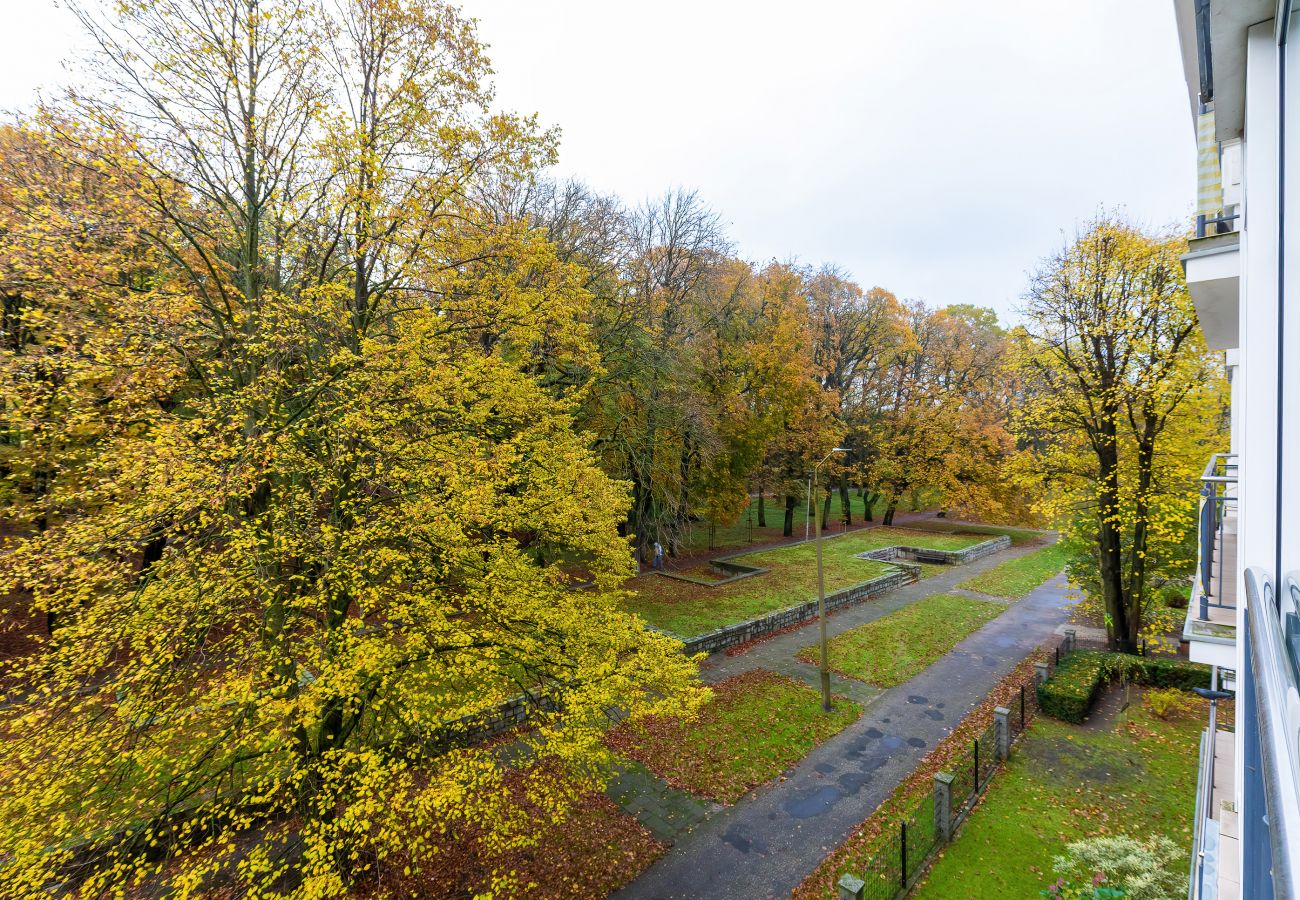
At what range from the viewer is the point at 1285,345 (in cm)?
271

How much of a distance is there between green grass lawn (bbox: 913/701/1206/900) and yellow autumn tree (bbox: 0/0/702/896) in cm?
563

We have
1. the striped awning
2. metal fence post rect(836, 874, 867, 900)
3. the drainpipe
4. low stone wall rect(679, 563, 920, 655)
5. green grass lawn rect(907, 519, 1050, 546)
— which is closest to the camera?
the drainpipe

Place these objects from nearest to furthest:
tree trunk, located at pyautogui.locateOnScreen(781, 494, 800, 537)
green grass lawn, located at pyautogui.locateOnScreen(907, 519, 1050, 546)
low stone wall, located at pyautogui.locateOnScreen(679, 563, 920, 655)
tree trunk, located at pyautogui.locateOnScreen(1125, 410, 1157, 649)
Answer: tree trunk, located at pyautogui.locateOnScreen(1125, 410, 1157, 649) < low stone wall, located at pyautogui.locateOnScreen(679, 563, 920, 655) < tree trunk, located at pyautogui.locateOnScreen(781, 494, 800, 537) < green grass lawn, located at pyautogui.locateOnScreen(907, 519, 1050, 546)

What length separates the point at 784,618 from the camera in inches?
761

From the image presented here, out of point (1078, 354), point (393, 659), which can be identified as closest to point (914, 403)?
point (1078, 354)

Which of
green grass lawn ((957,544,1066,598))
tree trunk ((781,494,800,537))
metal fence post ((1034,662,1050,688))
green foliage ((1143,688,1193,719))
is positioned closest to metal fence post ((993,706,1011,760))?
metal fence post ((1034,662,1050,688))

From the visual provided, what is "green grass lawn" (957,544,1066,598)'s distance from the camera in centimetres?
2450

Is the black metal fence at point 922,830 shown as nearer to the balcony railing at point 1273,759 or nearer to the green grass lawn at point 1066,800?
the green grass lawn at point 1066,800

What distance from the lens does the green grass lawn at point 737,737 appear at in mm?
11398

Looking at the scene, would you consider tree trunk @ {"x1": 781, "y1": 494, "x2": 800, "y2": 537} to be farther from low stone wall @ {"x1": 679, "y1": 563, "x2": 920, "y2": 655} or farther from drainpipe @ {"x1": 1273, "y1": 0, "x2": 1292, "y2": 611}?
drainpipe @ {"x1": 1273, "y1": 0, "x2": 1292, "y2": 611}

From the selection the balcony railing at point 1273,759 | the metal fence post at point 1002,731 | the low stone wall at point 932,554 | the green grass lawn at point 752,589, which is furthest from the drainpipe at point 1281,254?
the low stone wall at point 932,554

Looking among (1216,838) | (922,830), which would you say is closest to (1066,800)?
(922,830)

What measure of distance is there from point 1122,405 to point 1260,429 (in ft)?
48.0

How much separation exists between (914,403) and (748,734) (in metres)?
28.1
